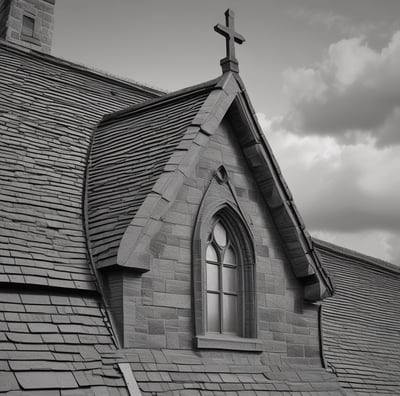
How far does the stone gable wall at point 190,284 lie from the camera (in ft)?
34.1

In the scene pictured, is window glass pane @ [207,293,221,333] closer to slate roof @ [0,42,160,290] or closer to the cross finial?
slate roof @ [0,42,160,290]

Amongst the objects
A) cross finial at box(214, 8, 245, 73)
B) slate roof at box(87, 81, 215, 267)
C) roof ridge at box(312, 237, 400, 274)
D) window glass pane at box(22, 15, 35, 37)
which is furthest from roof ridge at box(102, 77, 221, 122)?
roof ridge at box(312, 237, 400, 274)

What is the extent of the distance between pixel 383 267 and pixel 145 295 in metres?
15.5

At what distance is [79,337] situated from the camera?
9320 millimetres

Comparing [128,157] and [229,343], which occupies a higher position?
[128,157]

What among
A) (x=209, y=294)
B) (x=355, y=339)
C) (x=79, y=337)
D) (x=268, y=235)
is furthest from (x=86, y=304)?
(x=355, y=339)

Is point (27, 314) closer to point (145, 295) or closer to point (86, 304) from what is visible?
point (86, 304)

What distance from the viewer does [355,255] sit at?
23.6m

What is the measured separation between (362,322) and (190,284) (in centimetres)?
943

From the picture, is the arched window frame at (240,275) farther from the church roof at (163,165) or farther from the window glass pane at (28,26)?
the window glass pane at (28,26)

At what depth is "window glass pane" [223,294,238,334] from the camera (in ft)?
39.0

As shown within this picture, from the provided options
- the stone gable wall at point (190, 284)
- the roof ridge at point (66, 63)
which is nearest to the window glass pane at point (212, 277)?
the stone gable wall at point (190, 284)

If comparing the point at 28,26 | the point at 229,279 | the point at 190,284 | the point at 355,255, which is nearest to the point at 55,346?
the point at 190,284

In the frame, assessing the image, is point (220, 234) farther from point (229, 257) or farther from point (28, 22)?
point (28, 22)
